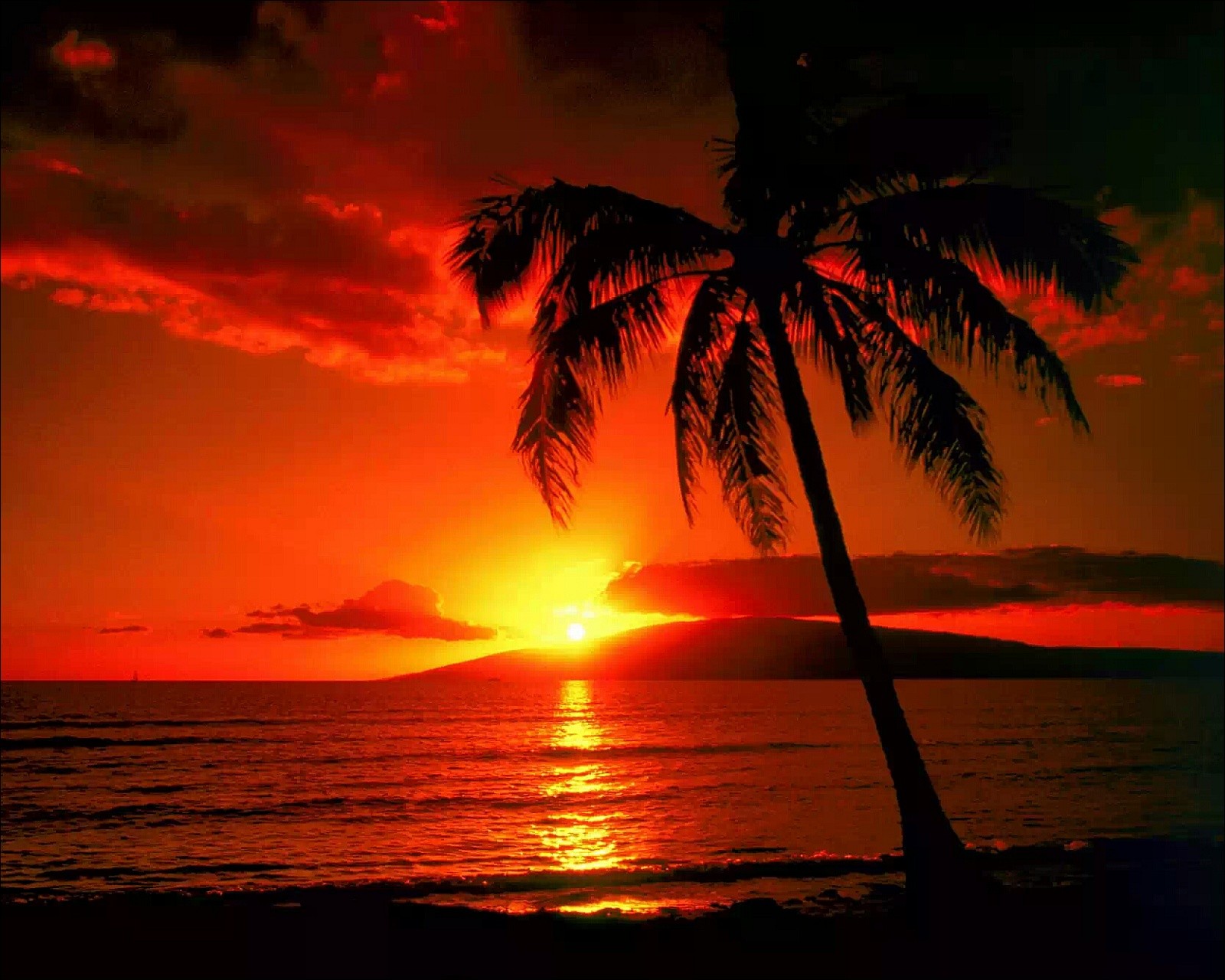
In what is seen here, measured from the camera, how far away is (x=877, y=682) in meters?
9.03

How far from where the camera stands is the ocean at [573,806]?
16.7 m

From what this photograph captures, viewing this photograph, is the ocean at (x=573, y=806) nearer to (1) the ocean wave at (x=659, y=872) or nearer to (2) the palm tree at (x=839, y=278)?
(1) the ocean wave at (x=659, y=872)

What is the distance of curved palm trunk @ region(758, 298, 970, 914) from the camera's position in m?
8.71

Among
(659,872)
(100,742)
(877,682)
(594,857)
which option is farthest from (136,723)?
(877,682)

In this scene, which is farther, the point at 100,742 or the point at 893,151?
the point at 100,742

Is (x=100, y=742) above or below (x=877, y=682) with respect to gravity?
below

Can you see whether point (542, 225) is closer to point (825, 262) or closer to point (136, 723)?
point (825, 262)

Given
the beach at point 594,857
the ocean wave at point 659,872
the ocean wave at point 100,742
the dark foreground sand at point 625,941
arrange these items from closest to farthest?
the dark foreground sand at point 625,941, the beach at point 594,857, the ocean wave at point 659,872, the ocean wave at point 100,742

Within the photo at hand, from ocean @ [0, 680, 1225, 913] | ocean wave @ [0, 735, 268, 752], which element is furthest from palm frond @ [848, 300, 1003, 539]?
ocean wave @ [0, 735, 268, 752]

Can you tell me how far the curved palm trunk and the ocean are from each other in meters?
4.34

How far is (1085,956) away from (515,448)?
7.49 metres

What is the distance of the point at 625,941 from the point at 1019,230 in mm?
8347

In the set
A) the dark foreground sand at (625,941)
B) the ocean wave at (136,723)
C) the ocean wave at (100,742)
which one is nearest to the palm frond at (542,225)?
the dark foreground sand at (625,941)

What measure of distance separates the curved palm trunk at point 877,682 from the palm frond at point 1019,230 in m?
1.40
